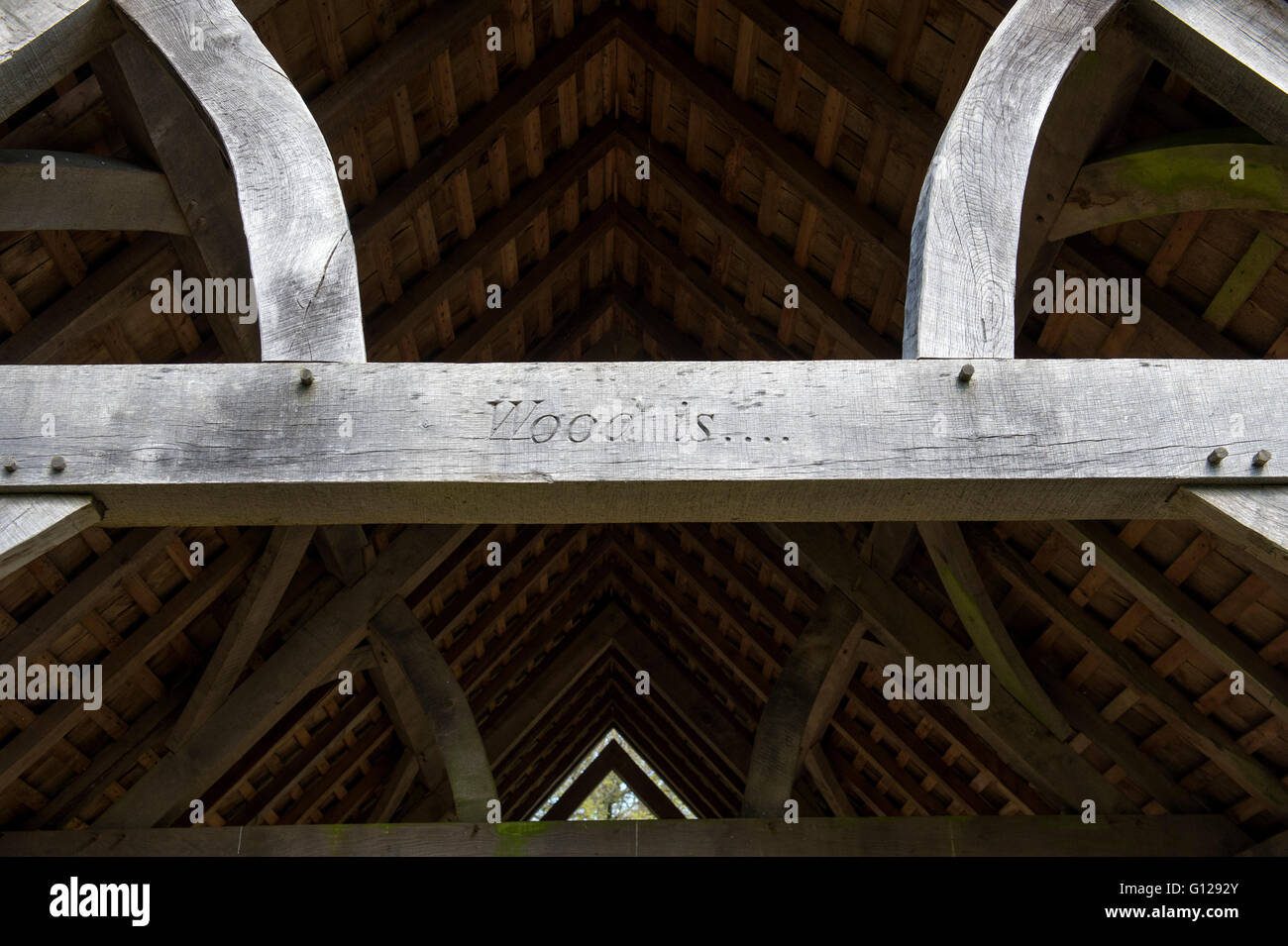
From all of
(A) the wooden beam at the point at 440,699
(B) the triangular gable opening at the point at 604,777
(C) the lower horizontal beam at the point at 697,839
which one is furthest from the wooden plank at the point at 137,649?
(B) the triangular gable opening at the point at 604,777

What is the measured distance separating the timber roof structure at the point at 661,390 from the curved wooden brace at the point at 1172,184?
13 millimetres

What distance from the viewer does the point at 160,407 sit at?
8.40 feet

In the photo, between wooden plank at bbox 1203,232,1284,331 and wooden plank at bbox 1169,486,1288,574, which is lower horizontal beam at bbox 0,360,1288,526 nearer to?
wooden plank at bbox 1169,486,1288,574

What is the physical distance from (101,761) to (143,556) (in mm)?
1763

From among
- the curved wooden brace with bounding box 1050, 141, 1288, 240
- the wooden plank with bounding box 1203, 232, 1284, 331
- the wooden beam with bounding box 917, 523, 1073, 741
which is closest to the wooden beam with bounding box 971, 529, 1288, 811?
the wooden beam with bounding box 917, 523, 1073, 741

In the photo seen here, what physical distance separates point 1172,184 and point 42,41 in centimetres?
323

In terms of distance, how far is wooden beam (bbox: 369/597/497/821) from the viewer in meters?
6.72

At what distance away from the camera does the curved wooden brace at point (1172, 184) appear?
357 centimetres

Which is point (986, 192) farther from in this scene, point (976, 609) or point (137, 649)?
point (137, 649)

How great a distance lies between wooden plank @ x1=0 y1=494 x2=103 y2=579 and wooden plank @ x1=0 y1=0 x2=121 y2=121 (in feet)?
3.12

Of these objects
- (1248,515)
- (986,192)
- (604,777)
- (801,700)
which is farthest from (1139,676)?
(604,777)

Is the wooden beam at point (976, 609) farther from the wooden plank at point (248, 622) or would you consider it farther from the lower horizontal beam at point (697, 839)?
the wooden plank at point (248, 622)

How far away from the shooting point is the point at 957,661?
21.3 feet

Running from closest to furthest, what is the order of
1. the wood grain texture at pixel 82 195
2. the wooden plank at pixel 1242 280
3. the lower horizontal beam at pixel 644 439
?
the lower horizontal beam at pixel 644 439 → the wood grain texture at pixel 82 195 → the wooden plank at pixel 1242 280
